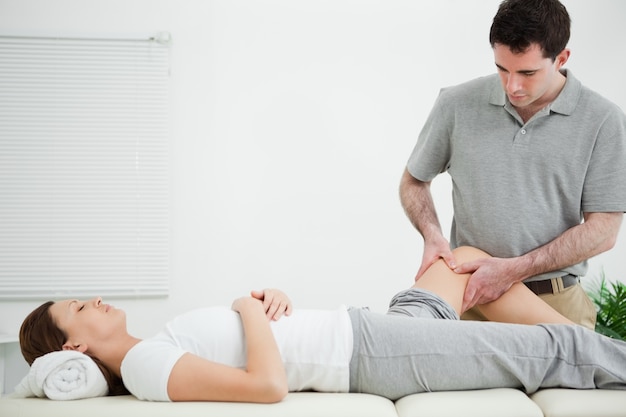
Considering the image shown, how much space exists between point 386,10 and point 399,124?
0.72m

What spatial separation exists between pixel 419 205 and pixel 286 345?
94cm

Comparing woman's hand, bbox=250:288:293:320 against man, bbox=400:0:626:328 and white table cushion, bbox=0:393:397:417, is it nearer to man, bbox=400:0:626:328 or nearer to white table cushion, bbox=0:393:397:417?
white table cushion, bbox=0:393:397:417

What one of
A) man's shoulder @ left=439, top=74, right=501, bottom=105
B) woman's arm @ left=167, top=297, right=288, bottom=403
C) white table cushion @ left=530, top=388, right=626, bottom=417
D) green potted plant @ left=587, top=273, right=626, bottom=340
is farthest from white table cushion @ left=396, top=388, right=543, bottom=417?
green potted plant @ left=587, top=273, right=626, bottom=340

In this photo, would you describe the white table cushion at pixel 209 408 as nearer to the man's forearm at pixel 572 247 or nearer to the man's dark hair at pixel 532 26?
the man's forearm at pixel 572 247

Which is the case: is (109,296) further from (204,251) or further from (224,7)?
(224,7)

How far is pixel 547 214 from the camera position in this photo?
220cm

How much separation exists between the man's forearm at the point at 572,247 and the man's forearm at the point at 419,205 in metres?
0.36

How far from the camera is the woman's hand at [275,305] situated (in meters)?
1.79

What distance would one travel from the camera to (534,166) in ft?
7.22

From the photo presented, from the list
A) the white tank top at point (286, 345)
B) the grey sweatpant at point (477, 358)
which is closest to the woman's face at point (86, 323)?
the white tank top at point (286, 345)

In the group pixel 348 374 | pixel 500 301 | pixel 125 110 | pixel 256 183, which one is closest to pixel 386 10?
pixel 256 183

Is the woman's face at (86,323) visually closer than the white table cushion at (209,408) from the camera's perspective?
No

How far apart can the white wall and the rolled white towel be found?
2.57 meters

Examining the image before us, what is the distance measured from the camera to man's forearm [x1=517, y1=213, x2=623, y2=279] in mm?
2129
